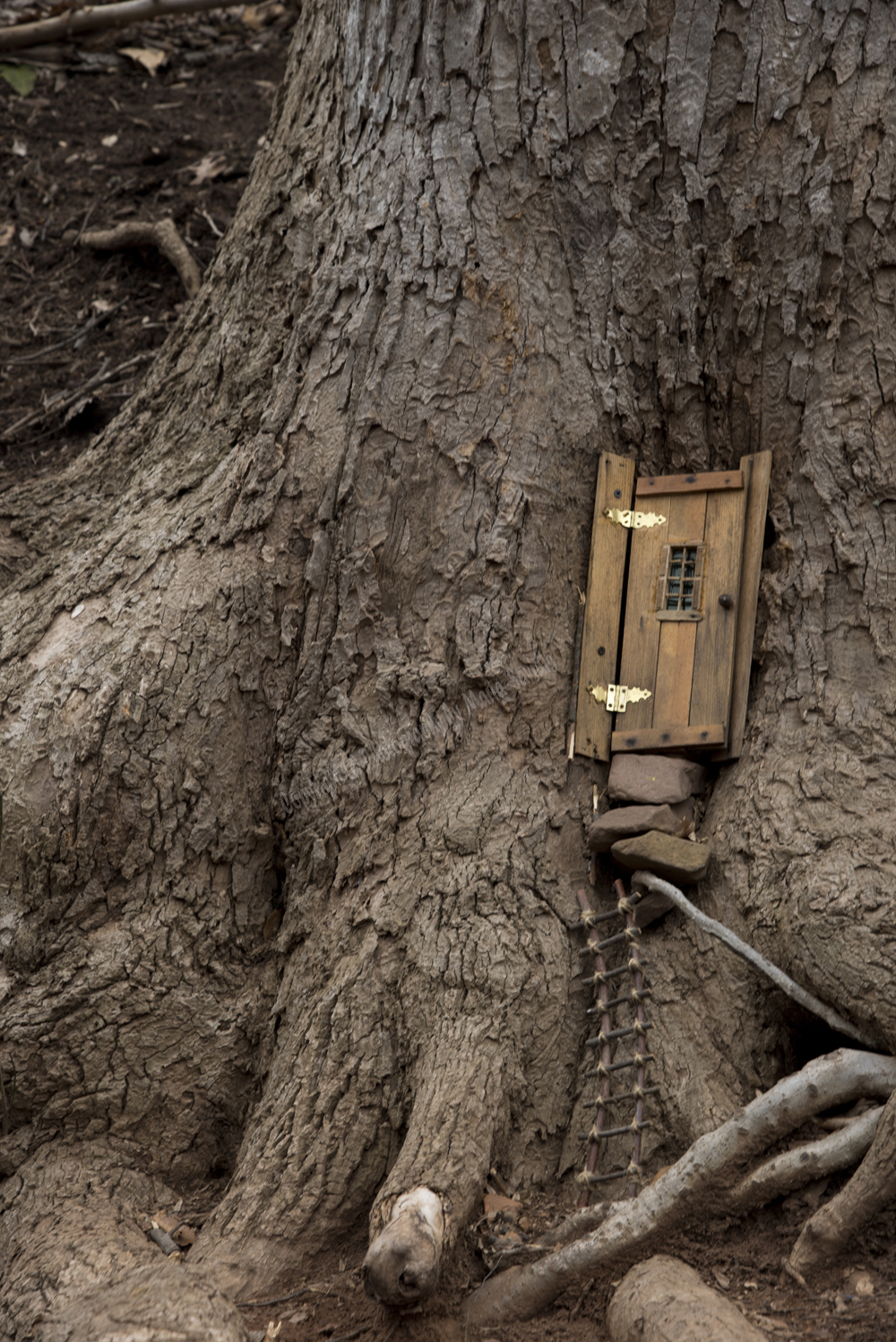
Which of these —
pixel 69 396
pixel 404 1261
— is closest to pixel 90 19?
pixel 69 396

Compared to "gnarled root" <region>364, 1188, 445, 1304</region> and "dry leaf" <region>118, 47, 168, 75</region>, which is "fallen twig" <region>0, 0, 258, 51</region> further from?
"gnarled root" <region>364, 1188, 445, 1304</region>

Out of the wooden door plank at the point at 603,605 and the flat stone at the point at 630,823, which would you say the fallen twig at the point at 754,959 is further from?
the wooden door plank at the point at 603,605

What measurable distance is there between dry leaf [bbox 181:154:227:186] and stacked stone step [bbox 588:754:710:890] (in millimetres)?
5750

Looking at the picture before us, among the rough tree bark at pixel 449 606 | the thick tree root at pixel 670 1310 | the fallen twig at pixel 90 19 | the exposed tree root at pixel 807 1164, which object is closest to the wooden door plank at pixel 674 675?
the rough tree bark at pixel 449 606

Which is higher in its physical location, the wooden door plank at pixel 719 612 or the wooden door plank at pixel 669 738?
the wooden door plank at pixel 719 612

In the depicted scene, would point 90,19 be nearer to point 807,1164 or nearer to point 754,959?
point 754,959

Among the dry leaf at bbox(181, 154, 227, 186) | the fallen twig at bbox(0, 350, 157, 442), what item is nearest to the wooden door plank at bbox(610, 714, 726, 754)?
the fallen twig at bbox(0, 350, 157, 442)

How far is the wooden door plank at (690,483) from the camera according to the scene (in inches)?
151

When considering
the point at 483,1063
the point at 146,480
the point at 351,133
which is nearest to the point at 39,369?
the point at 146,480

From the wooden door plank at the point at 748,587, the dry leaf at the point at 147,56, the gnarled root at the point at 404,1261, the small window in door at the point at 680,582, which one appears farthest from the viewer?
the dry leaf at the point at 147,56

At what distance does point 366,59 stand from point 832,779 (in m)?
3.01

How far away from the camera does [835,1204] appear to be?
2.71m

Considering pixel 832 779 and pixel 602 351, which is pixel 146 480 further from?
pixel 832 779

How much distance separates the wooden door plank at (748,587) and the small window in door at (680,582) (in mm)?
147
